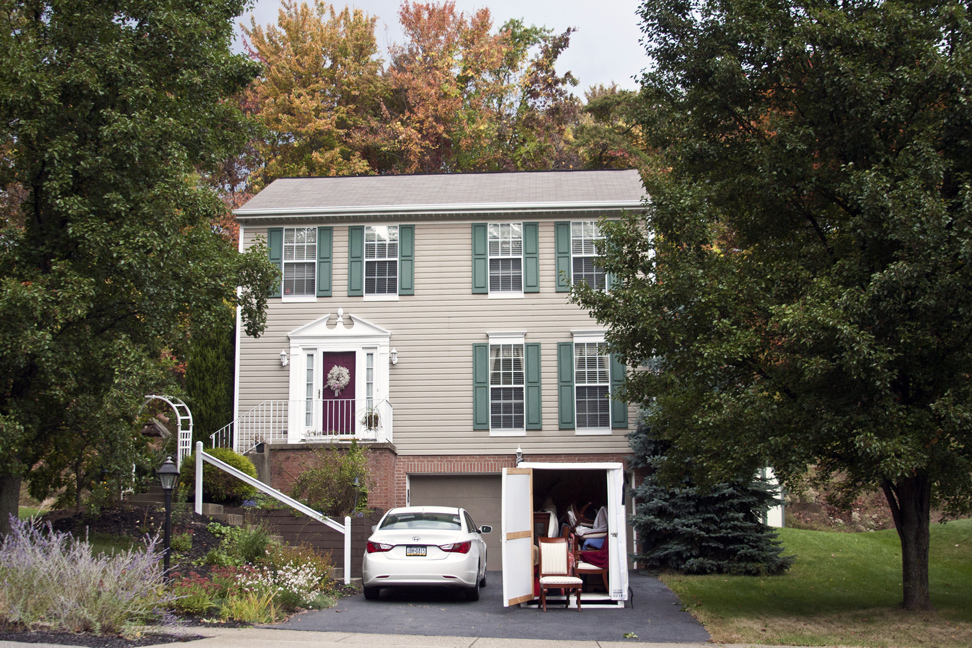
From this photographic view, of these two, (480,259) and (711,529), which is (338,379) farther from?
(711,529)

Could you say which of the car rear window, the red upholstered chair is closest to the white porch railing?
the car rear window

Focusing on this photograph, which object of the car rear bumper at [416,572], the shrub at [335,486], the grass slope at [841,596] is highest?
the shrub at [335,486]

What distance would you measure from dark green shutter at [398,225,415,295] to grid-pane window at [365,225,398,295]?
0.11m

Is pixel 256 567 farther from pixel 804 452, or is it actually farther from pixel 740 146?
pixel 740 146

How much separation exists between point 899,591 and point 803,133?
749cm

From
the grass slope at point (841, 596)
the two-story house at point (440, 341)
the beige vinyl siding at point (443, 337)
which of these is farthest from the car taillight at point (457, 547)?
the beige vinyl siding at point (443, 337)

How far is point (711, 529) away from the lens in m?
16.0

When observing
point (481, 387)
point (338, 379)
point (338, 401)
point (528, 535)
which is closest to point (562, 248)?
point (481, 387)

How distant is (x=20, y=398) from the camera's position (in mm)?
11477

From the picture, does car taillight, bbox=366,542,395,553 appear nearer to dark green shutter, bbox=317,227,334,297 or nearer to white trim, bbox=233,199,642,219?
dark green shutter, bbox=317,227,334,297

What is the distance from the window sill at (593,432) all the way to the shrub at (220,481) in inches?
266

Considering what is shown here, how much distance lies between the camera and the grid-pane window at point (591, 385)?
727 inches

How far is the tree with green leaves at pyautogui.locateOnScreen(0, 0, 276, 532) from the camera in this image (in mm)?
10875

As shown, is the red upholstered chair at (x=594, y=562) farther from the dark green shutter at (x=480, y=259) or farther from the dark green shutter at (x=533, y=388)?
the dark green shutter at (x=480, y=259)
